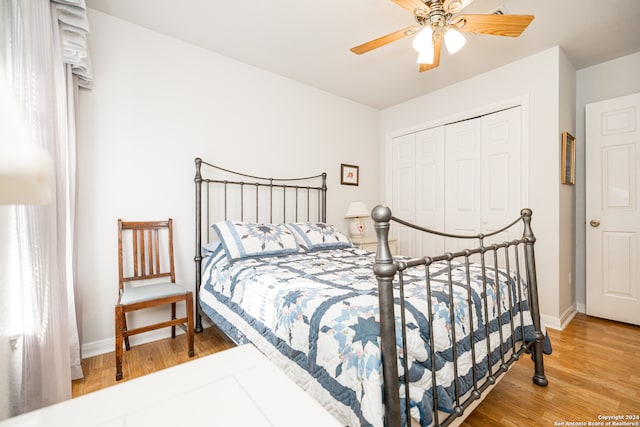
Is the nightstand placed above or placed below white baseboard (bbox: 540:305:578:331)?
above

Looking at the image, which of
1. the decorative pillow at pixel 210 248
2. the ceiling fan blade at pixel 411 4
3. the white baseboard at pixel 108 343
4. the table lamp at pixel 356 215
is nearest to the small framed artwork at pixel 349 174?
the table lamp at pixel 356 215

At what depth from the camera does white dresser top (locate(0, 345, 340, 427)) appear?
0.57 meters

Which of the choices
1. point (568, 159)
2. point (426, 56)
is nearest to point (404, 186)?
point (568, 159)

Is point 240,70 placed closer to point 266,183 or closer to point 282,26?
point 282,26

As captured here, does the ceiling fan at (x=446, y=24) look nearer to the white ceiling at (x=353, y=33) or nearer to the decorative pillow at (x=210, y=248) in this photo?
the white ceiling at (x=353, y=33)

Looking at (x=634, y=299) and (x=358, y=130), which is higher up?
(x=358, y=130)

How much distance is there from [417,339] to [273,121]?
106 inches

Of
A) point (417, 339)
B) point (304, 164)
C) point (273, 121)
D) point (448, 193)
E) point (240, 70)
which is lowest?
point (417, 339)

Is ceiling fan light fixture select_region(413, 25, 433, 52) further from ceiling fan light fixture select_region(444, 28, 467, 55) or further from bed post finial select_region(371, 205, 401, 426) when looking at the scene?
bed post finial select_region(371, 205, 401, 426)

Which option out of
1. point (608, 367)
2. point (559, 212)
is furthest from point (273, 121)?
point (608, 367)

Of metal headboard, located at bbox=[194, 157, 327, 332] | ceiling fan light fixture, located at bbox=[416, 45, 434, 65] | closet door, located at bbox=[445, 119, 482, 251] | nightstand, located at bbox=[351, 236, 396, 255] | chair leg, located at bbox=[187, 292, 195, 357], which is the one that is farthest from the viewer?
nightstand, located at bbox=[351, 236, 396, 255]

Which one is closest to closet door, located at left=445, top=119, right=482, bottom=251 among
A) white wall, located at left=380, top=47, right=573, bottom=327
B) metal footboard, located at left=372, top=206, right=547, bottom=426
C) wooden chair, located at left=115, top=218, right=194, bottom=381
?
white wall, located at left=380, top=47, right=573, bottom=327

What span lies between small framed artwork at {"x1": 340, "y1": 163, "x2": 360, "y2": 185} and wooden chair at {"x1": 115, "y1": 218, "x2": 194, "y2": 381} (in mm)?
2164

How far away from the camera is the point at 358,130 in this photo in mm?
4086
